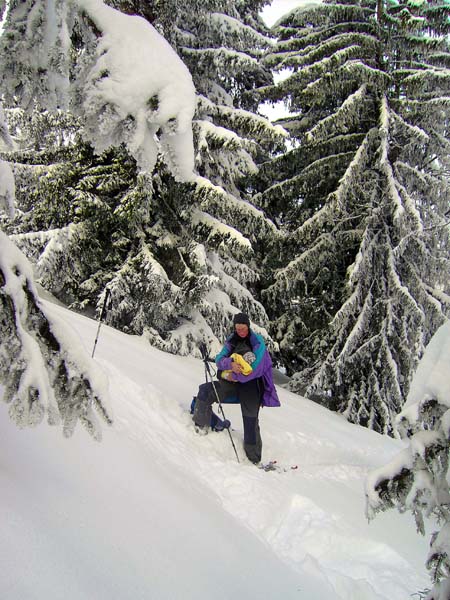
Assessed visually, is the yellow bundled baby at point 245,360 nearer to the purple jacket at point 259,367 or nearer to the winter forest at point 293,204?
the purple jacket at point 259,367

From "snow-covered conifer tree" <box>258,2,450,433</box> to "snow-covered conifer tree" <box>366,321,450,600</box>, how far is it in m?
8.71

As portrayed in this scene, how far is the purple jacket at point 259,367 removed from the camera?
6426 millimetres

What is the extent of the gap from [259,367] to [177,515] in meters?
3.08

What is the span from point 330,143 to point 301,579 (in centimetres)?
1105

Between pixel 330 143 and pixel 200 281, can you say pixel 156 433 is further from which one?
pixel 330 143

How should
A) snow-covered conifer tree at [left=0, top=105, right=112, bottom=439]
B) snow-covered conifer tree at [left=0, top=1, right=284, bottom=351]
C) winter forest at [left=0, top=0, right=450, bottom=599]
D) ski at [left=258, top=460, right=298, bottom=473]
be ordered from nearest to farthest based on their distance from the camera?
snow-covered conifer tree at [left=0, top=105, right=112, bottom=439], ski at [left=258, top=460, right=298, bottom=473], snow-covered conifer tree at [left=0, top=1, right=284, bottom=351], winter forest at [left=0, top=0, right=450, bottom=599]

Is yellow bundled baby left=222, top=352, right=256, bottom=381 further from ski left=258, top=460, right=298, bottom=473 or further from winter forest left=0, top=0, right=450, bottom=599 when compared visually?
winter forest left=0, top=0, right=450, bottom=599

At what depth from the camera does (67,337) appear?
8.10ft

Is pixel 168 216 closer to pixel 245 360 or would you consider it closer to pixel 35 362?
pixel 245 360

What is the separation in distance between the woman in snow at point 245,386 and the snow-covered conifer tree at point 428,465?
12.5ft

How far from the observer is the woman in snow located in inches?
254

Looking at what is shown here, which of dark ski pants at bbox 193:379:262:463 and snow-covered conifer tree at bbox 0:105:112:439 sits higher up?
snow-covered conifer tree at bbox 0:105:112:439

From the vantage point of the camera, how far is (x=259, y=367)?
6449 millimetres

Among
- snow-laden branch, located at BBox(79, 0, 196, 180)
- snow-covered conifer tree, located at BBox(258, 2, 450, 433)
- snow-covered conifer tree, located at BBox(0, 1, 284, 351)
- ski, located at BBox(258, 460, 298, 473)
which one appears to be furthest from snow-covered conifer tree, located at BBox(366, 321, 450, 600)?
snow-covered conifer tree, located at BBox(258, 2, 450, 433)
